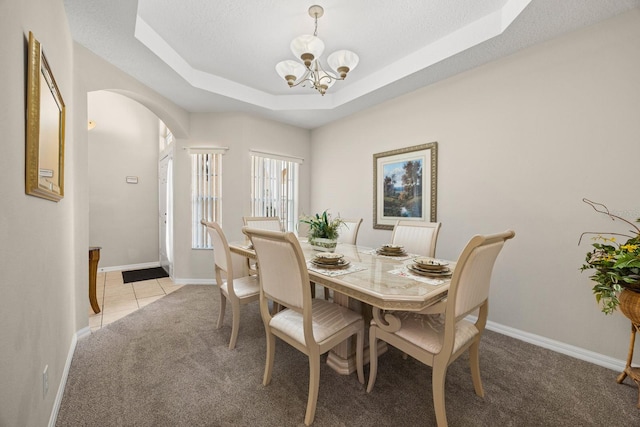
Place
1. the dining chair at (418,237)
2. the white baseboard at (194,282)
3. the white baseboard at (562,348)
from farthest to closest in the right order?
the white baseboard at (194,282)
the dining chair at (418,237)
the white baseboard at (562,348)

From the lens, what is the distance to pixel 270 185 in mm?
4309

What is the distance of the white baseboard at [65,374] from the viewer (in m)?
1.35

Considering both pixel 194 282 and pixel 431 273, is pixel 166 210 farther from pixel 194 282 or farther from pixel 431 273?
pixel 431 273

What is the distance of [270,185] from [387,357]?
10.4 ft

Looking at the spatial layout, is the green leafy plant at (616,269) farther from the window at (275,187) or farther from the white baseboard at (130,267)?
the white baseboard at (130,267)

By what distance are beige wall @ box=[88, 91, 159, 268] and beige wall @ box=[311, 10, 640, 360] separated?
16.3ft

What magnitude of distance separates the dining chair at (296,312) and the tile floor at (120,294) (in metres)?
2.13

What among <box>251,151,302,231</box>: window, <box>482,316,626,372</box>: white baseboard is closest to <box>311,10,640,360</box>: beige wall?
<box>482,316,626,372</box>: white baseboard

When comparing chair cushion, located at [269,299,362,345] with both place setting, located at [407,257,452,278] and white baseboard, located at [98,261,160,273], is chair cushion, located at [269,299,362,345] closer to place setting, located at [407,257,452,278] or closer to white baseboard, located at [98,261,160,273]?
Answer: place setting, located at [407,257,452,278]

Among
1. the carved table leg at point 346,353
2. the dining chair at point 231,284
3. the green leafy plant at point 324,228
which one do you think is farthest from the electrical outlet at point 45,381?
the green leafy plant at point 324,228

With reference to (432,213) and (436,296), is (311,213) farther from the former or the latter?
(436,296)

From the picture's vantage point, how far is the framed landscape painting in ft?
9.71

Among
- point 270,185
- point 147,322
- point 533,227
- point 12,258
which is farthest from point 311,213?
point 12,258

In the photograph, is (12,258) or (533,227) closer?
(12,258)
